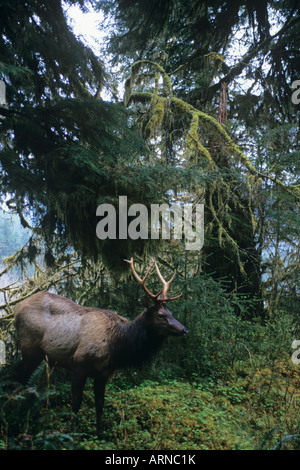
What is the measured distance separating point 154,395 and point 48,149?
12.5ft

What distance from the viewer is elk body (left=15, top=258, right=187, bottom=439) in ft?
13.5

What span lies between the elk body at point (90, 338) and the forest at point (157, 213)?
0.48ft

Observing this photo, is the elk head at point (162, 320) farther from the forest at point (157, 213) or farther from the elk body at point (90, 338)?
the forest at point (157, 213)

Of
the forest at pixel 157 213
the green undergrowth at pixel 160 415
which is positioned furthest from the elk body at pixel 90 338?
the green undergrowth at pixel 160 415

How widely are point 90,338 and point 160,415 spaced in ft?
4.29

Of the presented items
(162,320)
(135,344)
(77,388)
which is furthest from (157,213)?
(77,388)

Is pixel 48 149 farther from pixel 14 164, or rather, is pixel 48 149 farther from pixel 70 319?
pixel 70 319

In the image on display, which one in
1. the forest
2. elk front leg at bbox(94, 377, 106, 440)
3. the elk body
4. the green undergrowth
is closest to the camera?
the green undergrowth

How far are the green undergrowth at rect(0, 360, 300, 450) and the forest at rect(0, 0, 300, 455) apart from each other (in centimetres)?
2

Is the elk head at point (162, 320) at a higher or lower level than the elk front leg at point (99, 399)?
higher

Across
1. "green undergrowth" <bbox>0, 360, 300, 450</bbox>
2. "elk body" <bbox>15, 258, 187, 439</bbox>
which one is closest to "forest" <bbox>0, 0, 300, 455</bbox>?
"green undergrowth" <bbox>0, 360, 300, 450</bbox>

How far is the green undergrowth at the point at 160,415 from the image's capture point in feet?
12.0

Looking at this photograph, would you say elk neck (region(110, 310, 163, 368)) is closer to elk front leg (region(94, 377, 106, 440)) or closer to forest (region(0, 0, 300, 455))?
forest (region(0, 0, 300, 455))

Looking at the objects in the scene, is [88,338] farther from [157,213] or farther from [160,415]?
[157,213]
